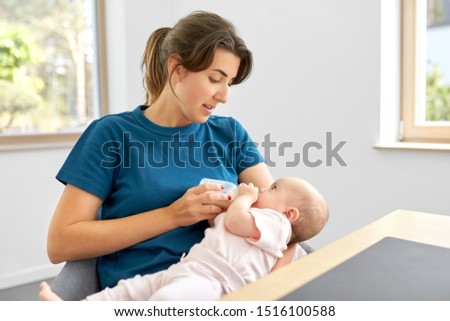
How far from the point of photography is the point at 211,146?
1.42 meters

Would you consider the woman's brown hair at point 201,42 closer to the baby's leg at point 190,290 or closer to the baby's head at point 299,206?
the baby's head at point 299,206

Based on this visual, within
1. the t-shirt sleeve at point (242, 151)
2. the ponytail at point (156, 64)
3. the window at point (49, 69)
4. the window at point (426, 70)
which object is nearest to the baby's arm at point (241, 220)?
the t-shirt sleeve at point (242, 151)

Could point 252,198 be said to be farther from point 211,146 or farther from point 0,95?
point 0,95

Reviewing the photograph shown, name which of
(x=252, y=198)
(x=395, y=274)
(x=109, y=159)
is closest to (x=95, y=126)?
(x=109, y=159)

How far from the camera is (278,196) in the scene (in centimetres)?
127

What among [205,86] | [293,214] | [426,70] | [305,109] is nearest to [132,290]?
[293,214]

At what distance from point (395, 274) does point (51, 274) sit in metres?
2.61

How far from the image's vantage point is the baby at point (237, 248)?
103cm

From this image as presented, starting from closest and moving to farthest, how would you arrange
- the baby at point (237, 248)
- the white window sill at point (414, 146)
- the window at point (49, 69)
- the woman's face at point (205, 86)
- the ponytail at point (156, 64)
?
the baby at point (237, 248), the woman's face at point (205, 86), the ponytail at point (156, 64), the white window sill at point (414, 146), the window at point (49, 69)

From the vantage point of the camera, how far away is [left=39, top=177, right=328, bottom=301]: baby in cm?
103

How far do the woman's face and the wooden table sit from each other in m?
0.53

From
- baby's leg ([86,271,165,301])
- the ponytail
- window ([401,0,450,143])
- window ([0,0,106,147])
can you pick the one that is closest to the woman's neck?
the ponytail

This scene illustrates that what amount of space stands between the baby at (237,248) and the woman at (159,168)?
0.31 ft

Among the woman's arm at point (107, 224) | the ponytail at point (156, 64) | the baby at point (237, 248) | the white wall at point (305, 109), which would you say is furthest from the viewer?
the white wall at point (305, 109)
